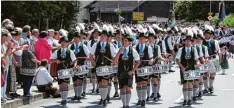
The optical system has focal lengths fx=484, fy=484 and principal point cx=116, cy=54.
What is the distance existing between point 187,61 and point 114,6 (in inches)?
2954

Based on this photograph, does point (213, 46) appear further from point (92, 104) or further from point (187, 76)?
point (92, 104)

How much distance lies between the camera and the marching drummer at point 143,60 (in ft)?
40.2

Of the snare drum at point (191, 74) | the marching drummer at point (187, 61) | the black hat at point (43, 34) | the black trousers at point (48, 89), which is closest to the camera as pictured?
the snare drum at point (191, 74)

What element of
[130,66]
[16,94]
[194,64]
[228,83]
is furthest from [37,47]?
[228,83]

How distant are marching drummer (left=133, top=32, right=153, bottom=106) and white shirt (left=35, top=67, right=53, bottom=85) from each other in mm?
2531

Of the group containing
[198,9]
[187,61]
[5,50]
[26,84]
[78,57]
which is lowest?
[26,84]

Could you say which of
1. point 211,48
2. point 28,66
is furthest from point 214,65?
point 28,66

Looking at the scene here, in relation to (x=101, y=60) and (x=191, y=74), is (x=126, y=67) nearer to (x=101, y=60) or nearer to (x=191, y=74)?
(x=101, y=60)

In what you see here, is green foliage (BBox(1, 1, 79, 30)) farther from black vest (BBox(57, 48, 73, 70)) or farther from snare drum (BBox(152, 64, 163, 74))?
black vest (BBox(57, 48, 73, 70))

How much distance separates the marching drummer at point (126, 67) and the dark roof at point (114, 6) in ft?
237

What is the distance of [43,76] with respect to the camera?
13.1 metres

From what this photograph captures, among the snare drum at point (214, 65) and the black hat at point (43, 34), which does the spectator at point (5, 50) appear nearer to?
the black hat at point (43, 34)

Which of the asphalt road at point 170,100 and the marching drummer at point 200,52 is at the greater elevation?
the marching drummer at point 200,52

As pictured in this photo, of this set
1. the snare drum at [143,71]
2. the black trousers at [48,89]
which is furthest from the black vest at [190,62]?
the black trousers at [48,89]
